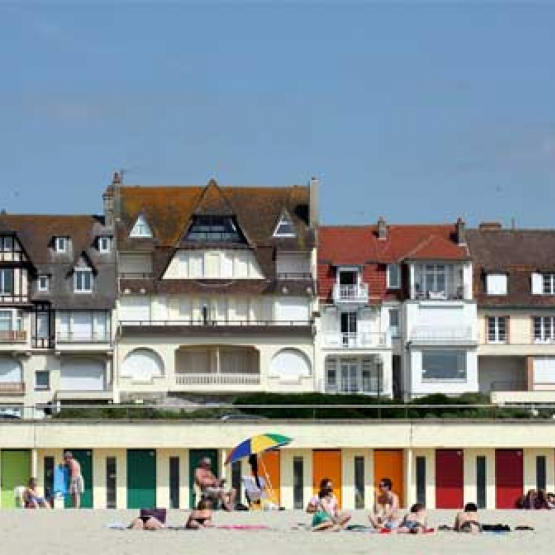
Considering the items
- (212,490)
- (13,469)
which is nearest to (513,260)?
(13,469)

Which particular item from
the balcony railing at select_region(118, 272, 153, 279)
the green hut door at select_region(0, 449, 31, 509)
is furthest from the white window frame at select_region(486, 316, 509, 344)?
the green hut door at select_region(0, 449, 31, 509)

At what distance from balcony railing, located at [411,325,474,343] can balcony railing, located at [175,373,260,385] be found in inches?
238

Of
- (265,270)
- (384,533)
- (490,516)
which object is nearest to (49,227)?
(265,270)

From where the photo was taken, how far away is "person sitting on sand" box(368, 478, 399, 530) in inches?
1471

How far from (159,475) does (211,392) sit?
23334 mm

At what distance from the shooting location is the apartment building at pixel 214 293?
77.9m

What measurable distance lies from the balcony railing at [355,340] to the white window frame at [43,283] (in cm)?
1027

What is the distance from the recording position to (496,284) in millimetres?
79375

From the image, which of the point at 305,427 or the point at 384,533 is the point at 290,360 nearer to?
the point at 305,427

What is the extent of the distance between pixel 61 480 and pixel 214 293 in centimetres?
2956

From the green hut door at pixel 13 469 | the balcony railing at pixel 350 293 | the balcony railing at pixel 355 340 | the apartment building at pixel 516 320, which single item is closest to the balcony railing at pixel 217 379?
the balcony railing at pixel 355 340

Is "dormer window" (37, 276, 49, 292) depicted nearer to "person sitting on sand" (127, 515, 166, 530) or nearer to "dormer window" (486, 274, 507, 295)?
"dormer window" (486, 274, 507, 295)

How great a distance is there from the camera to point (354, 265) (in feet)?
258

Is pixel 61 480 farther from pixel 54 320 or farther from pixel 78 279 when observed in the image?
pixel 78 279
